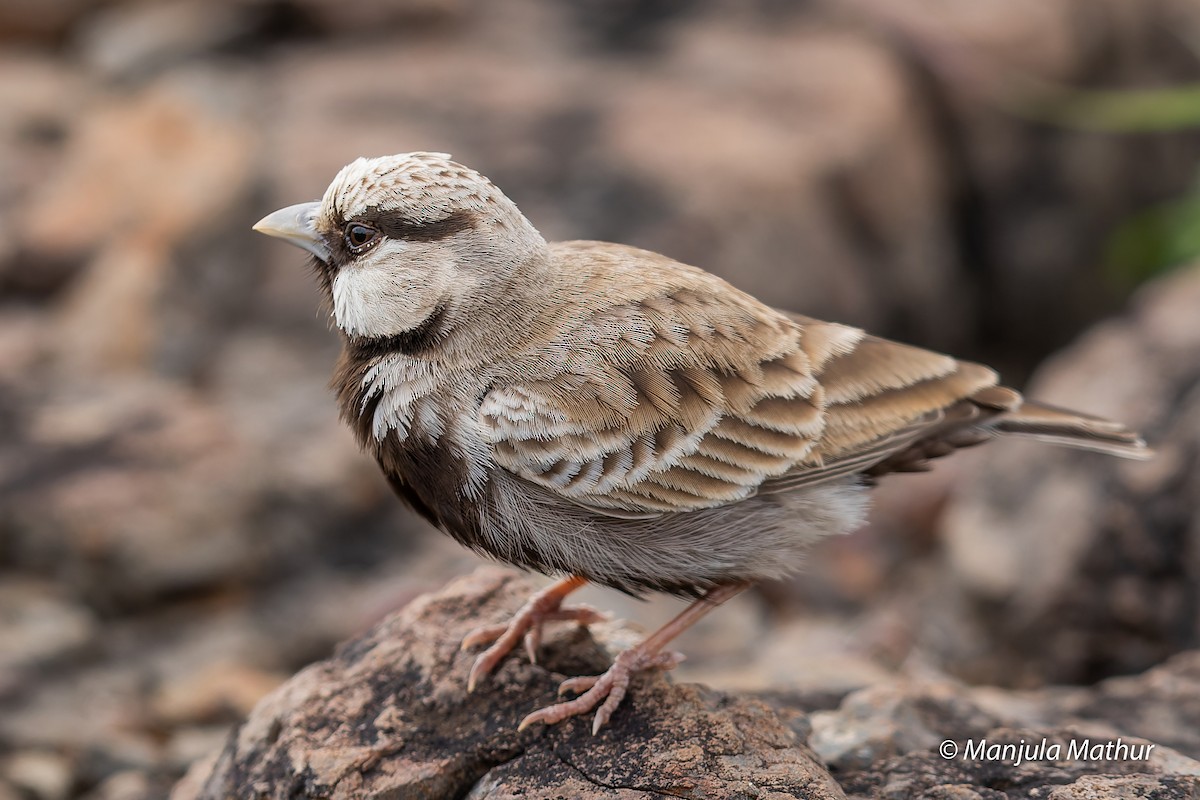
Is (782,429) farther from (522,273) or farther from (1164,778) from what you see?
(1164,778)

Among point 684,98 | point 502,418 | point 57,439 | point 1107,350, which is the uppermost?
point 684,98

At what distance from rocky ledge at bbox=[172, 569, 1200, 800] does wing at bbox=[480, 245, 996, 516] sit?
2.46ft

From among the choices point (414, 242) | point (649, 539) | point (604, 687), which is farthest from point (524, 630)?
point (414, 242)

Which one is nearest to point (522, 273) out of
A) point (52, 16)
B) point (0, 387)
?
point (0, 387)

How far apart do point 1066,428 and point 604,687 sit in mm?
2141

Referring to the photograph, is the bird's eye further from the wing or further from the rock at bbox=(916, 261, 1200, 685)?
the rock at bbox=(916, 261, 1200, 685)

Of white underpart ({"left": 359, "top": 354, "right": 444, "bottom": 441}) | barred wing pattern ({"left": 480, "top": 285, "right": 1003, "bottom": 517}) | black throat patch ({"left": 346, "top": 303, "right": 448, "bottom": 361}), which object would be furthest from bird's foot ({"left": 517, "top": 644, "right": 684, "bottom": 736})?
black throat patch ({"left": 346, "top": 303, "right": 448, "bottom": 361})

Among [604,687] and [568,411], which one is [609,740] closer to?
[604,687]

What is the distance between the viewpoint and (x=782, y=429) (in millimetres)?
4504

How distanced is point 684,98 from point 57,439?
6.90 metres

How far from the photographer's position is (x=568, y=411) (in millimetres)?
4305

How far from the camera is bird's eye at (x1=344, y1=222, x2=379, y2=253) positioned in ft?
14.6

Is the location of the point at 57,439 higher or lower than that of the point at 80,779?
higher

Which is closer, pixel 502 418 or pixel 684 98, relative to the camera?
pixel 502 418
